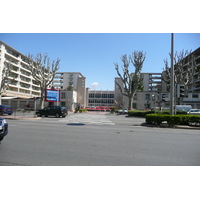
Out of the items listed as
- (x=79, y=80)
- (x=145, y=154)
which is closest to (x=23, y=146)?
(x=145, y=154)

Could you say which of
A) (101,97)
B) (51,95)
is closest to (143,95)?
(51,95)

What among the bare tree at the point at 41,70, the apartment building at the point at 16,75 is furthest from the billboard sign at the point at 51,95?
the apartment building at the point at 16,75

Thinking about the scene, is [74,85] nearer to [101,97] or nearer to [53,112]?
[101,97]

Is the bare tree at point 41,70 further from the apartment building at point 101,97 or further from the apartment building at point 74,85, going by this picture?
the apartment building at point 101,97

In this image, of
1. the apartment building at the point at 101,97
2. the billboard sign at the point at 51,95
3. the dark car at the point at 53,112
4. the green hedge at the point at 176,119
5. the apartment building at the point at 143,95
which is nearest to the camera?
the green hedge at the point at 176,119

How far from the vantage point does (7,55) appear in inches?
2105

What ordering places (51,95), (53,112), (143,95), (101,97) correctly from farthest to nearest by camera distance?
1. (101,97)
2. (143,95)
3. (51,95)
4. (53,112)

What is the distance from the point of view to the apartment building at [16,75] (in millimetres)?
51562

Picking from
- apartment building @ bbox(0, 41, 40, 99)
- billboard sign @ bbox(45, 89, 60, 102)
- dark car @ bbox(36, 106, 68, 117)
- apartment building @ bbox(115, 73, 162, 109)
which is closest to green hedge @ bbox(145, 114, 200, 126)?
dark car @ bbox(36, 106, 68, 117)

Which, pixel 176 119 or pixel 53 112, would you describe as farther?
pixel 53 112

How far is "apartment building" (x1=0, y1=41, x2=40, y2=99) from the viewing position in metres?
→ 51.6

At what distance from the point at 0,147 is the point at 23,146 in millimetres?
727

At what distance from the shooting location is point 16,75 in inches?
2302

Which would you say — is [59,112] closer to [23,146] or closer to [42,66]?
[23,146]
